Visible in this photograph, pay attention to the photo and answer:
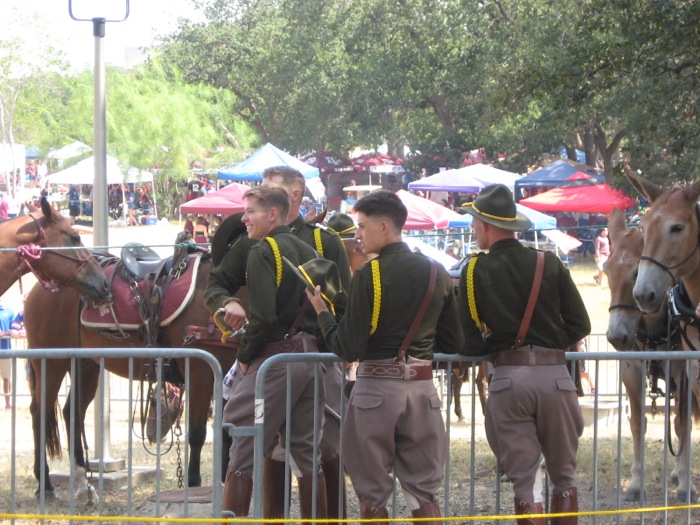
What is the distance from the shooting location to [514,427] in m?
5.02

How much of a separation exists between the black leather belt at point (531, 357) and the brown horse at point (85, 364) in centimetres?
283

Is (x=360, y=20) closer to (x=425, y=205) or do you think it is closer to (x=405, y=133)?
(x=405, y=133)

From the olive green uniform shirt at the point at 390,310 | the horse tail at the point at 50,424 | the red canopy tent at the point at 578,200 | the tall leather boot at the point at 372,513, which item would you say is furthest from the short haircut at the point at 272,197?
the red canopy tent at the point at 578,200

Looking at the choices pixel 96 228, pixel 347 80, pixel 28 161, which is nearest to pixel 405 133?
pixel 347 80

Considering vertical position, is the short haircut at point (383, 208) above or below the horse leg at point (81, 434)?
above

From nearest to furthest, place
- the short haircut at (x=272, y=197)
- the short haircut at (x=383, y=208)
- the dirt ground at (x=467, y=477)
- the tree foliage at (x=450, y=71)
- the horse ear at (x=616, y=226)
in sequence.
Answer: the short haircut at (x=383, y=208), the short haircut at (x=272, y=197), the dirt ground at (x=467, y=477), the horse ear at (x=616, y=226), the tree foliage at (x=450, y=71)

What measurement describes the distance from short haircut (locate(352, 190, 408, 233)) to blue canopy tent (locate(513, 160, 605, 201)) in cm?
2738

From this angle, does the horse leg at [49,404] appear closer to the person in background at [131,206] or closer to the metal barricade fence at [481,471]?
the metal barricade fence at [481,471]

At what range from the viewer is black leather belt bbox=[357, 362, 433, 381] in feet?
15.8

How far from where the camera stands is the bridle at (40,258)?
7402 millimetres

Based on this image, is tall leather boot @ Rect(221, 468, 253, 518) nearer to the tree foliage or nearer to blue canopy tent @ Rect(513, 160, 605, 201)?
the tree foliage

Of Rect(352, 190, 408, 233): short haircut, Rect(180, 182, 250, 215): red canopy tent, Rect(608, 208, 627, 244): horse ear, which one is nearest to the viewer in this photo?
Rect(352, 190, 408, 233): short haircut

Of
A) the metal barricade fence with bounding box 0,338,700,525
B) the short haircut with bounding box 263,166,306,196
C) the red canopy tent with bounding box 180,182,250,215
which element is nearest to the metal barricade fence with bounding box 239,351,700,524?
the metal barricade fence with bounding box 0,338,700,525

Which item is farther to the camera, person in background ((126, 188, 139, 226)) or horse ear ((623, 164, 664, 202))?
person in background ((126, 188, 139, 226))
